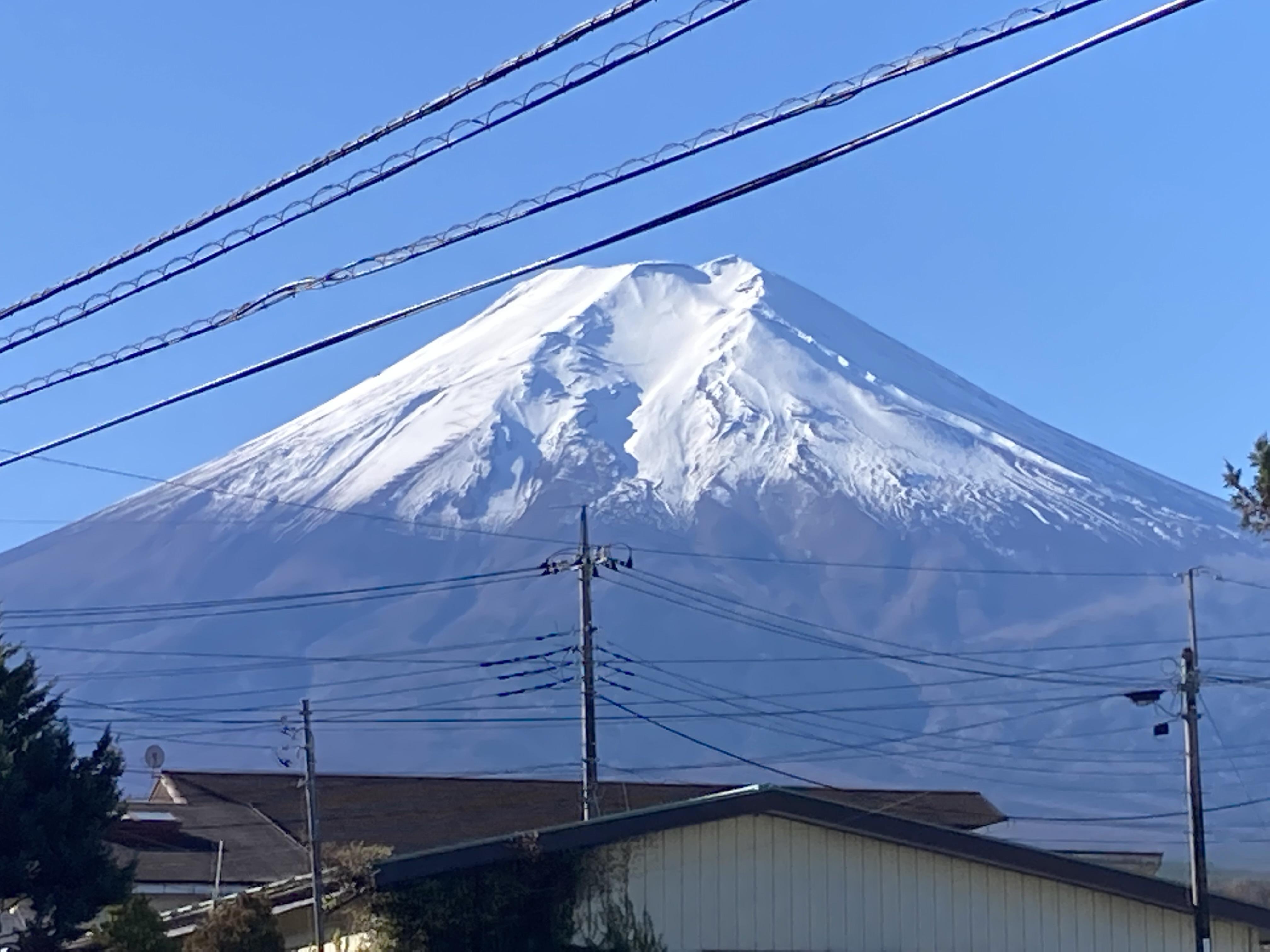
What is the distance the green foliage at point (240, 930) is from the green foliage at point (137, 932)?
0.43 meters

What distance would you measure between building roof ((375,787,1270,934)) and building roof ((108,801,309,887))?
11099 mm

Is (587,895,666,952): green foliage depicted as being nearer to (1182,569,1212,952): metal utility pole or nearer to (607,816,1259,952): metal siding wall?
(607,816,1259,952): metal siding wall

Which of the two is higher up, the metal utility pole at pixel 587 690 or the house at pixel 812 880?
the metal utility pole at pixel 587 690

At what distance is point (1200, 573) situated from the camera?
130 ft

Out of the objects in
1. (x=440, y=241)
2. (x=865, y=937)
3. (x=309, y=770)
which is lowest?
(x=865, y=937)

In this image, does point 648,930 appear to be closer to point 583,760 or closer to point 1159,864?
point 583,760

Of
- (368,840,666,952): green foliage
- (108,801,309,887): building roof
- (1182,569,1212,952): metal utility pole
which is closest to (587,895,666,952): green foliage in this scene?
(368,840,666,952): green foliage

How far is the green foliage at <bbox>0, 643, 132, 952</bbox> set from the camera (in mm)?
24250

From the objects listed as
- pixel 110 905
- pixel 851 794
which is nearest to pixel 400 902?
pixel 110 905

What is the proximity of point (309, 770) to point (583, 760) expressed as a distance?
9.07 meters

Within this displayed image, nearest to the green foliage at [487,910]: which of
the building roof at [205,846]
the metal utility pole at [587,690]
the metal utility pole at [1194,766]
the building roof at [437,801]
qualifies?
the metal utility pole at [1194,766]

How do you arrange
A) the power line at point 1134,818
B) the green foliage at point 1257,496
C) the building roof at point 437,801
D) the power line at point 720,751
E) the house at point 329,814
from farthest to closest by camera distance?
the power line at point 1134,818 < the power line at point 720,751 < the building roof at point 437,801 < the house at point 329,814 < the green foliage at point 1257,496

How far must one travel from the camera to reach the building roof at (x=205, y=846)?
1211 inches

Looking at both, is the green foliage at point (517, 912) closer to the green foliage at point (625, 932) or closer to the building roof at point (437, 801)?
the green foliage at point (625, 932)
